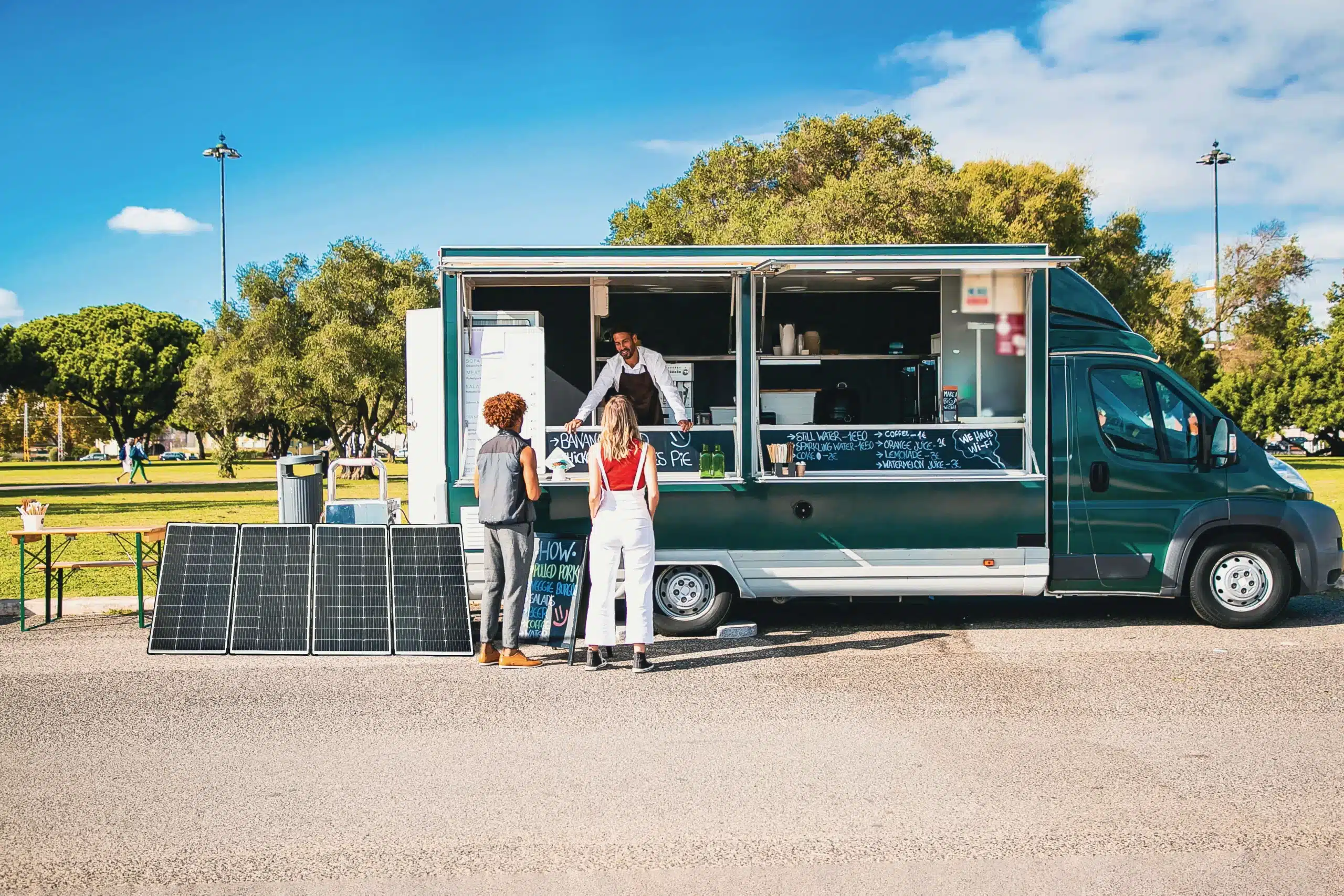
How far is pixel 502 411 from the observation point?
7488 millimetres

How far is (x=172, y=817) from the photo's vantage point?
15.0ft

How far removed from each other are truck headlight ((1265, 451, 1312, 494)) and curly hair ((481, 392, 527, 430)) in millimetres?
5625

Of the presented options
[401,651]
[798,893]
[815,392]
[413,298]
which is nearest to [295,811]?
[798,893]

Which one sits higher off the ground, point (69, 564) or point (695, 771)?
point (69, 564)

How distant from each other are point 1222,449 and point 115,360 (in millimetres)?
69121

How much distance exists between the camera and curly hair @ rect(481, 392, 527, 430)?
24.6 ft

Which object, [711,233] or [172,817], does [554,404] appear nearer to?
[172,817]

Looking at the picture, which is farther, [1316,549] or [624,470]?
[1316,549]

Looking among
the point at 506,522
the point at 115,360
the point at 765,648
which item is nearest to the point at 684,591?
the point at 765,648

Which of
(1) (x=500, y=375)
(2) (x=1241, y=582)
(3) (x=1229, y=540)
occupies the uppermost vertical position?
(1) (x=500, y=375)

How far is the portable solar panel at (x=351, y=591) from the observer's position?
7.71m

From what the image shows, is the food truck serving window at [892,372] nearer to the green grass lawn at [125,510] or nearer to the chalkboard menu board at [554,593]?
the chalkboard menu board at [554,593]

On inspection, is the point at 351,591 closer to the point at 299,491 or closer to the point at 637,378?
the point at 299,491

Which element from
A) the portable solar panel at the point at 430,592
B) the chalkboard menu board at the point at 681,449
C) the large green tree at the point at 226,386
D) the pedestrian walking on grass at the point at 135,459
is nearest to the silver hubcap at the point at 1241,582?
the chalkboard menu board at the point at 681,449
